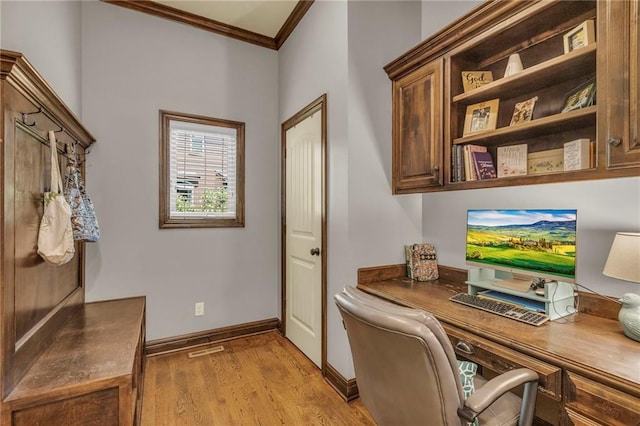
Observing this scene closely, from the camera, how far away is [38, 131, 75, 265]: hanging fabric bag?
141 cm

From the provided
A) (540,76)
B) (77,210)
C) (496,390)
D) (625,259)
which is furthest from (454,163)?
(77,210)

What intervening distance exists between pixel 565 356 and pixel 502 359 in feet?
0.66

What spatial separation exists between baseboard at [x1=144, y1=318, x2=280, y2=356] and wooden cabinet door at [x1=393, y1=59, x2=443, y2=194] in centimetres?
197

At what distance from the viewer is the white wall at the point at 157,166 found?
8.20 ft

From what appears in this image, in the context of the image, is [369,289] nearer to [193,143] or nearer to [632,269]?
[632,269]

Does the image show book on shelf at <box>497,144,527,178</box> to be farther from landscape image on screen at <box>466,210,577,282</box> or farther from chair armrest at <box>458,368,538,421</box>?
chair armrest at <box>458,368,538,421</box>

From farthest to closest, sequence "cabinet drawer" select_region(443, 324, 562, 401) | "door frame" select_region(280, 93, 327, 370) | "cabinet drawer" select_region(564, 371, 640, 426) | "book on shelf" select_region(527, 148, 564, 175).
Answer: "door frame" select_region(280, 93, 327, 370)
"book on shelf" select_region(527, 148, 564, 175)
"cabinet drawer" select_region(443, 324, 562, 401)
"cabinet drawer" select_region(564, 371, 640, 426)

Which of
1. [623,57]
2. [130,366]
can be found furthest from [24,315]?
[623,57]

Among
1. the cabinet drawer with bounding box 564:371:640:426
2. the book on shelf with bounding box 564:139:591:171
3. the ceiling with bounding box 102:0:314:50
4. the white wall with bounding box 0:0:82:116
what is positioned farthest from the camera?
the ceiling with bounding box 102:0:314:50

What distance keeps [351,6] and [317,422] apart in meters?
2.70

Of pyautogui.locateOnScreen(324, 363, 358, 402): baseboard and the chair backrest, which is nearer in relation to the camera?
the chair backrest

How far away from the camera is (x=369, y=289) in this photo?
197 centimetres

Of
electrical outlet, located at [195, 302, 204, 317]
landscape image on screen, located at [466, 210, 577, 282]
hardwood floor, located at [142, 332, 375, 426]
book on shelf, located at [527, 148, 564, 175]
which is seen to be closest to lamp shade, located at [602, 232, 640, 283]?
landscape image on screen, located at [466, 210, 577, 282]

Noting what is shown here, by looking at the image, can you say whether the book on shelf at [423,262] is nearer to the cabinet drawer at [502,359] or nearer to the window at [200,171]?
the cabinet drawer at [502,359]
